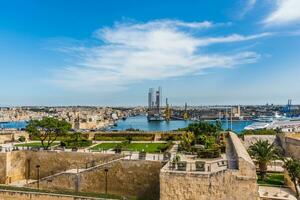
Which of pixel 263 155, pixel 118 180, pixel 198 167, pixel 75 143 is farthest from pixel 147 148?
pixel 198 167

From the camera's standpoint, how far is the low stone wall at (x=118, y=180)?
18766mm

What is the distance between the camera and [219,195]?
46.8 feet

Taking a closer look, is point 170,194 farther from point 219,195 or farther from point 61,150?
point 61,150

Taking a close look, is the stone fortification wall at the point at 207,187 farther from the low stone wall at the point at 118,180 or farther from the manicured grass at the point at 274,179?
the manicured grass at the point at 274,179

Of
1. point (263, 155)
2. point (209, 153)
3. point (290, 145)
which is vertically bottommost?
point (290, 145)

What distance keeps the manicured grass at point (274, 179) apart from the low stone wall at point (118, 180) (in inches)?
280

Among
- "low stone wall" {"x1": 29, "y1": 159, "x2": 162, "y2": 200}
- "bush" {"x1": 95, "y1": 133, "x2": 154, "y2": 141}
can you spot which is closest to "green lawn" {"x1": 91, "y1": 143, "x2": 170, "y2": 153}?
"bush" {"x1": 95, "y1": 133, "x2": 154, "y2": 141}

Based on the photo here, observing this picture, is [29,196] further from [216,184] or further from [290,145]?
[290,145]

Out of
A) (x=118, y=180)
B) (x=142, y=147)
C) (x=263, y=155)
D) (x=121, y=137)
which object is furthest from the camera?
(x=121, y=137)

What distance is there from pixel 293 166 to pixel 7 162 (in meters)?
19.6

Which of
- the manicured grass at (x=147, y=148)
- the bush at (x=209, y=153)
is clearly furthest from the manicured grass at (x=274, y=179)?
the manicured grass at (x=147, y=148)

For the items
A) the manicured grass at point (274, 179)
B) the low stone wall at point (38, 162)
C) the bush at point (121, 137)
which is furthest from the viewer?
the bush at point (121, 137)

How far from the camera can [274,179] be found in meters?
20.9

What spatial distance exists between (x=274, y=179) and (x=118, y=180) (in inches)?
405
